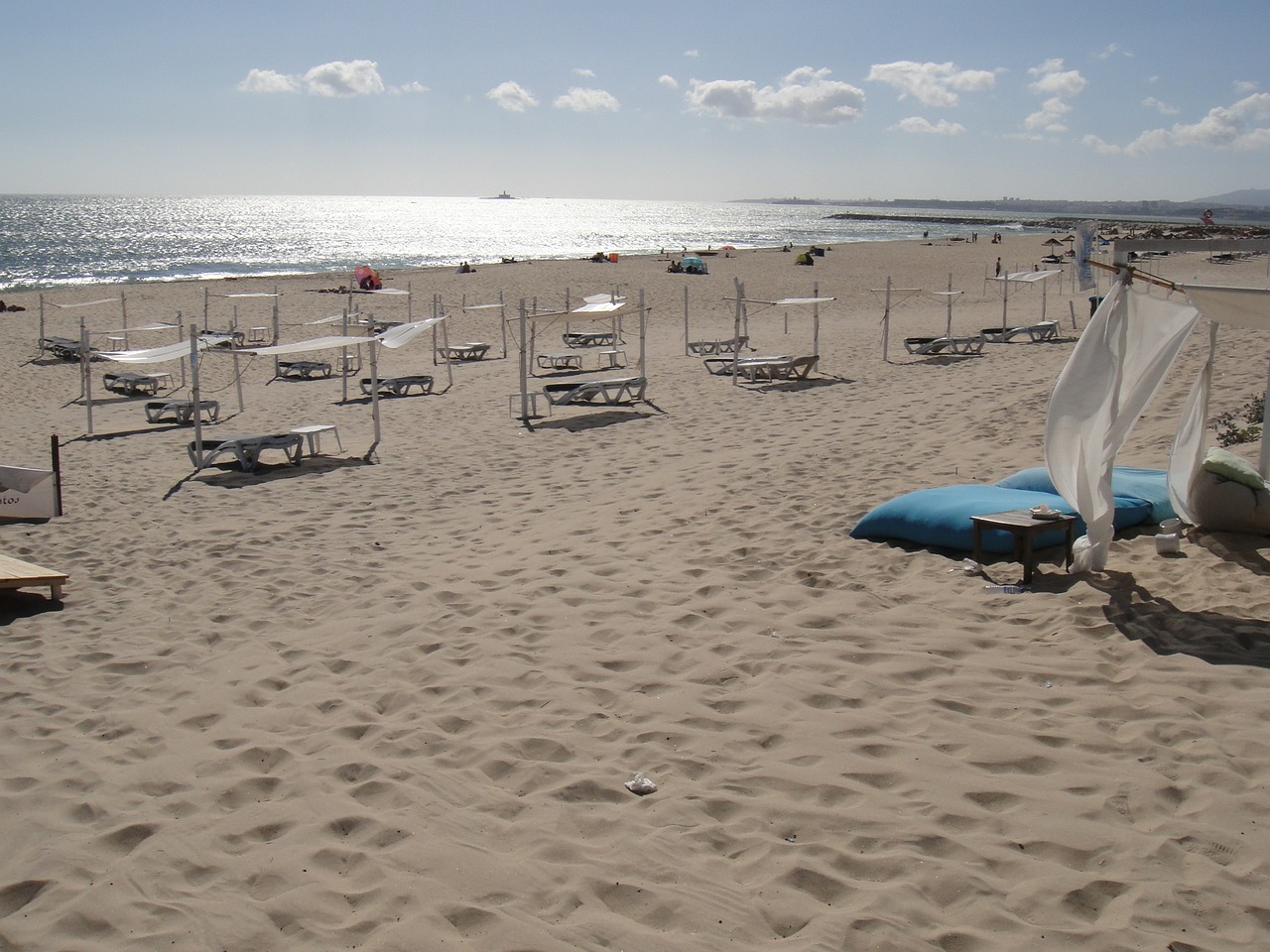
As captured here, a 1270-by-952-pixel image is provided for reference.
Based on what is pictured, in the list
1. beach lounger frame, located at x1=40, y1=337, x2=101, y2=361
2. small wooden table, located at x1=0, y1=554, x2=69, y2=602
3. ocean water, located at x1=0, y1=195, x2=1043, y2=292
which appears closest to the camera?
small wooden table, located at x1=0, y1=554, x2=69, y2=602

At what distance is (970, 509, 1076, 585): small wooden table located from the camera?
18.2 ft

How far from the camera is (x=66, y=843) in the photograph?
3.47 meters

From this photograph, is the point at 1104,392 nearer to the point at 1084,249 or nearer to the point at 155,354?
the point at 1084,249

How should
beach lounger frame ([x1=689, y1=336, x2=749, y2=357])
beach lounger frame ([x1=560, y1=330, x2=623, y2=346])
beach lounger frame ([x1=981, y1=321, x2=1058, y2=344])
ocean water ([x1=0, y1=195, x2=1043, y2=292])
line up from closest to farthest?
1. beach lounger frame ([x1=981, y1=321, x2=1058, y2=344])
2. beach lounger frame ([x1=689, y1=336, x2=749, y2=357])
3. beach lounger frame ([x1=560, y1=330, x2=623, y2=346])
4. ocean water ([x1=0, y1=195, x2=1043, y2=292])

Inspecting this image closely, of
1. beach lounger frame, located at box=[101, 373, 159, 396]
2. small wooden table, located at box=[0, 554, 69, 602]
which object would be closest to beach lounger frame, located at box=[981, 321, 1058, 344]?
beach lounger frame, located at box=[101, 373, 159, 396]

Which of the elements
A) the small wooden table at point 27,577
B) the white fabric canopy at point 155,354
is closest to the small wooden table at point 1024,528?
the small wooden table at point 27,577

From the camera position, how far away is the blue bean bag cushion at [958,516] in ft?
20.1

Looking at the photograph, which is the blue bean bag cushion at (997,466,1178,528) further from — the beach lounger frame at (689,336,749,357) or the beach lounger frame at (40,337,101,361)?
the beach lounger frame at (40,337,101,361)

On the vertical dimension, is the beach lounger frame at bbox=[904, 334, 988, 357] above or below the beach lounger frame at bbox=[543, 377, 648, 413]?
above

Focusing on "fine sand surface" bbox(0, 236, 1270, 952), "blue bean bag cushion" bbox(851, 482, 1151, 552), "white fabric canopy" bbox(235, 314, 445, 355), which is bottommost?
"fine sand surface" bbox(0, 236, 1270, 952)

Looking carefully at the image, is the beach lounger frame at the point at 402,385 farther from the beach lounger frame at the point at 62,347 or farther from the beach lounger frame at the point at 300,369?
the beach lounger frame at the point at 62,347

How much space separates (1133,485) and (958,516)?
139 centimetres

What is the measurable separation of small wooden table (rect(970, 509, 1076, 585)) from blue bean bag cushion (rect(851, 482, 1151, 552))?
0.35 feet

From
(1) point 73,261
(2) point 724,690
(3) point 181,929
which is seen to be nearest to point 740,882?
(2) point 724,690
